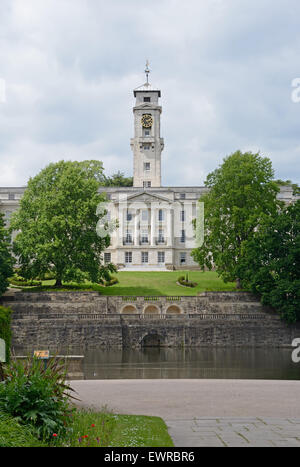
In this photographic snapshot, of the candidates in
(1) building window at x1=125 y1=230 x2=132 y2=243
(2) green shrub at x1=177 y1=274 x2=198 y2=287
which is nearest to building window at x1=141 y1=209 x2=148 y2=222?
(1) building window at x1=125 y1=230 x2=132 y2=243

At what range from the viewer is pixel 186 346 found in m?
40.7

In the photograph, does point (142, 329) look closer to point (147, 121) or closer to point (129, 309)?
point (129, 309)

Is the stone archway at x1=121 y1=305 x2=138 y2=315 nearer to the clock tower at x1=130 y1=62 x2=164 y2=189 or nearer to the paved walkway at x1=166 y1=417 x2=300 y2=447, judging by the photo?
the paved walkway at x1=166 y1=417 x2=300 y2=447

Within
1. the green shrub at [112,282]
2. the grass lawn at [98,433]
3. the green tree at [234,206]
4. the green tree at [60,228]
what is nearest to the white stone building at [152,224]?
the green shrub at [112,282]

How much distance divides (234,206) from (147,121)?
46.9 m

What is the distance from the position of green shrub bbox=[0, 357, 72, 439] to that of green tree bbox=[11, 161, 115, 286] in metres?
38.3

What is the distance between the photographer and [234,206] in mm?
49156

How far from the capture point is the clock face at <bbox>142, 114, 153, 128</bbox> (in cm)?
9125

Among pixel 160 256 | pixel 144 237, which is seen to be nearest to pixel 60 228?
pixel 144 237

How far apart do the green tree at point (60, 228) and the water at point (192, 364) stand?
13600 mm

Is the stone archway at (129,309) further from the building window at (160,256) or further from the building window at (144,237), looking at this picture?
the building window at (144,237)

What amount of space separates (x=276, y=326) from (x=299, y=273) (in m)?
5.17

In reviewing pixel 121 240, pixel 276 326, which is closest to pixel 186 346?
pixel 276 326

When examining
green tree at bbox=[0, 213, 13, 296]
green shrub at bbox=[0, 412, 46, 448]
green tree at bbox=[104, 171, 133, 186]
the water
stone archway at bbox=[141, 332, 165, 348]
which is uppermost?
green tree at bbox=[104, 171, 133, 186]
